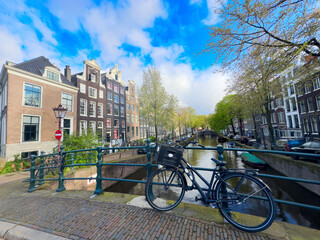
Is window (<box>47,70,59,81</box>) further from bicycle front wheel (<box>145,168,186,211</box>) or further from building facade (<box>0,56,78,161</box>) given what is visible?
bicycle front wheel (<box>145,168,186,211</box>)

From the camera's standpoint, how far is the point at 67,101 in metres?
17.4

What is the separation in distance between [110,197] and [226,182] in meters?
2.54

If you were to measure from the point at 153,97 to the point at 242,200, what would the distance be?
21.0 metres

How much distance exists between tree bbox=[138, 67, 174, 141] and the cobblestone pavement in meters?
19.6

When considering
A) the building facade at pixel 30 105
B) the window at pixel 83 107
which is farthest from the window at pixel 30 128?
the window at pixel 83 107

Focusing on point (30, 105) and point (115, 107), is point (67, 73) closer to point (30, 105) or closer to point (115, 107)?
point (30, 105)

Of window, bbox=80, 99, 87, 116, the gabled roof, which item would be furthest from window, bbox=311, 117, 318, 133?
the gabled roof

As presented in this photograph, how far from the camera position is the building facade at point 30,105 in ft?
40.0

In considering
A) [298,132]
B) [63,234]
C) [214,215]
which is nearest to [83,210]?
[63,234]

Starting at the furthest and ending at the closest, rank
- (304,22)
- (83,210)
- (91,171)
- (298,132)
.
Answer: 1. (298,132)
2. (91,171)
3. (304,22)
4. (83,210)

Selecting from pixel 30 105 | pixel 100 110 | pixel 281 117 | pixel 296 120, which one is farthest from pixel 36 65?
pixel 281 117

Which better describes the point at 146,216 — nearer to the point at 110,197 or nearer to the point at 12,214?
the point at 110,197

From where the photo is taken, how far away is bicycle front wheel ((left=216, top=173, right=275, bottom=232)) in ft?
6.15

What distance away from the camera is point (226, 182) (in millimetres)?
2158
